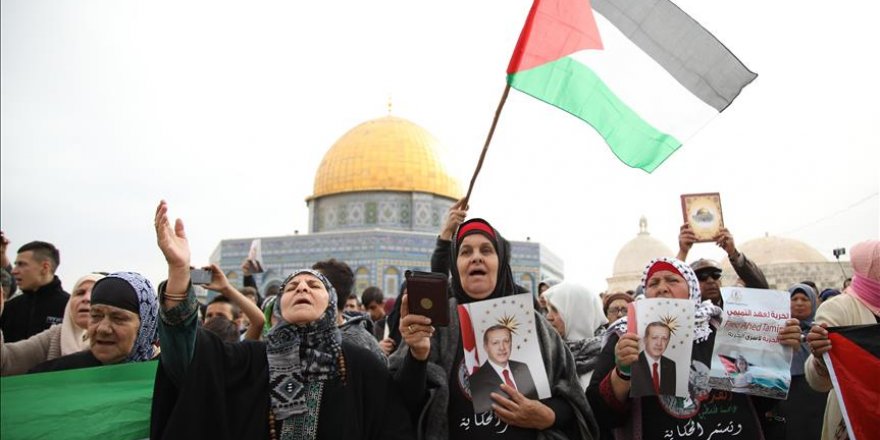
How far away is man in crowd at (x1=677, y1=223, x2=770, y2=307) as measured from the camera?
379 cm

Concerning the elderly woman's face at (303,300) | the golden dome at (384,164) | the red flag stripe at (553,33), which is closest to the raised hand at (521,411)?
the elderly woman's face at (303,300)

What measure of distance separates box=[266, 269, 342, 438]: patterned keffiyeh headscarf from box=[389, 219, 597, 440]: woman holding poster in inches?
11.6

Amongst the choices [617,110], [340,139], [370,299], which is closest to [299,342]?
[617,110]

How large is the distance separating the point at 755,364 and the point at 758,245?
3584 cm

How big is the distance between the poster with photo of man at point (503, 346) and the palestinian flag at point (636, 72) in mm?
1350

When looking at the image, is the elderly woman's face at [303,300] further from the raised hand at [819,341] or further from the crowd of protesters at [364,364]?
the raised hand at [819,341]

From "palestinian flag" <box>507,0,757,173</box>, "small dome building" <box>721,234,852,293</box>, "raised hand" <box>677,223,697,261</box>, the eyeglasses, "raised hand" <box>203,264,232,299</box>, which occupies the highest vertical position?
"palestinian flag" <box>507,0,757,173</box>

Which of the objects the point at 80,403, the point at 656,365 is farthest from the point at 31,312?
the point at 656,365

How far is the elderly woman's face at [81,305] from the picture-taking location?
3.14m

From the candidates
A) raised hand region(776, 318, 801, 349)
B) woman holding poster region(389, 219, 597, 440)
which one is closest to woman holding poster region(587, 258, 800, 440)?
raised hand region(776, 318, 801, 349)

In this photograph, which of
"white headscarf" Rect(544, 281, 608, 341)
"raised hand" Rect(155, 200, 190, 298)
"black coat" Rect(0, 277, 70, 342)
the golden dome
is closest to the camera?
"raised hand" Rect(155, 200, 190, 298)

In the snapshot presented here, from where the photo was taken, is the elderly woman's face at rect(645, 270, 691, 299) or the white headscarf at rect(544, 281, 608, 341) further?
the white headscarf at rect(544, 281, 608, 341)

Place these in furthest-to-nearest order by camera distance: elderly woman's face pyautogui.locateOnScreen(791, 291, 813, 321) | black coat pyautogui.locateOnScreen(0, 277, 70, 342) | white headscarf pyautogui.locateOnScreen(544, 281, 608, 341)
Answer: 1. elderly woman's face pyautogui.locateOnScreen(791, 291, 813, 321)
2. black coat pyautogui.locateOnScreen(0, 277, 70, 342)
3. white headscarf pyautogui.locateOnScreen(544, 281, 608, 341)

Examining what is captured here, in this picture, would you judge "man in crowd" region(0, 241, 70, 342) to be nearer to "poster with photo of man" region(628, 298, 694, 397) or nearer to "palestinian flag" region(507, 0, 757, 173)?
"palestinian flag" region(507, 0, 757, 173)
